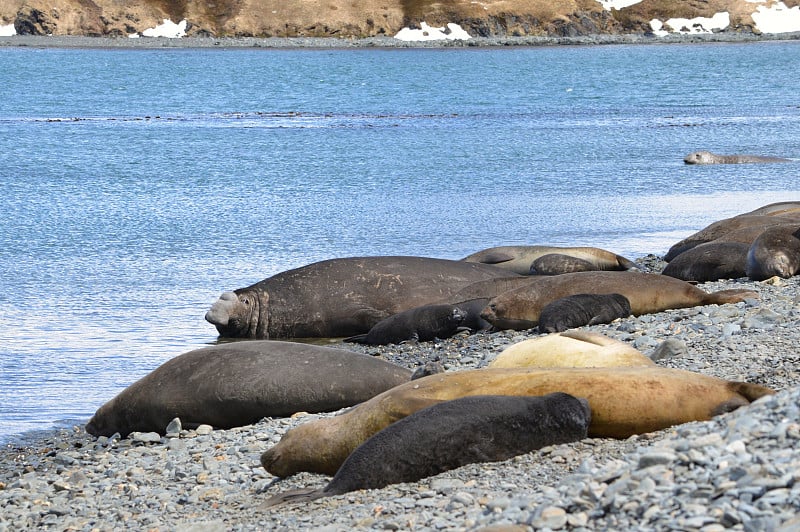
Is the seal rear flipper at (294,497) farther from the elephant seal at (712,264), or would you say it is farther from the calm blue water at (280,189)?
the elephant seal at (712,264)

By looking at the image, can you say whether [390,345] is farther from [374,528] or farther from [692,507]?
[692,507]

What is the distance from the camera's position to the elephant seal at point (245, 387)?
741 centimetres

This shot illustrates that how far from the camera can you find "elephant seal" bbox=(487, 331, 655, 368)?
6.27 m

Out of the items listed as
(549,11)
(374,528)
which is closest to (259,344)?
(374,528)

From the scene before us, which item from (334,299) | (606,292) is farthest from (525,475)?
(334,299)

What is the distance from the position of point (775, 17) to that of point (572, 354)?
126259 millimetres

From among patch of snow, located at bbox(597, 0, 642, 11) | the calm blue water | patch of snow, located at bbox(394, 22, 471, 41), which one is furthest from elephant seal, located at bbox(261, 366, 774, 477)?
patch of snow, located at bbox(597, 0, 642, 11)

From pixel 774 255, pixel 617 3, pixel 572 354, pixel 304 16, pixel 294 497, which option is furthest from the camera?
pixel 617 3

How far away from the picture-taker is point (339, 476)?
5.21m

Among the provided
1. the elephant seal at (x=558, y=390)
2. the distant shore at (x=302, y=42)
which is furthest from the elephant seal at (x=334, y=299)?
the distant shore at (x=302, y=42)

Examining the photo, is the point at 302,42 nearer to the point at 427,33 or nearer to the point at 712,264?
the point at 427,33

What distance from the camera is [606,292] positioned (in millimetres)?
9648

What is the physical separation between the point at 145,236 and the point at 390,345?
7120 mm

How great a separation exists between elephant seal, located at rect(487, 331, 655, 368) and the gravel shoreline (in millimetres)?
529
